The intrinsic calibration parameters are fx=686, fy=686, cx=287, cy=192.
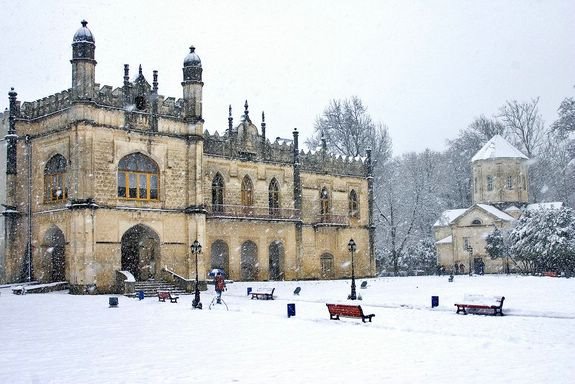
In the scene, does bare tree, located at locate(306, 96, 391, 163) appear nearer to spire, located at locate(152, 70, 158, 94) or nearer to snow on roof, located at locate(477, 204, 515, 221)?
snow on roof, located at locate(477, 204, 515, 221)

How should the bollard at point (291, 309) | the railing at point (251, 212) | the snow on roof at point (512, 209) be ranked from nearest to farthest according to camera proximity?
the bollard at point (291, 309), the railing at point (251, 212), the snow on roof at point (512, 209)

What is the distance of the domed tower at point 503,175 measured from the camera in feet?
202

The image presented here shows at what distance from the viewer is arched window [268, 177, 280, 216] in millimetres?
42838

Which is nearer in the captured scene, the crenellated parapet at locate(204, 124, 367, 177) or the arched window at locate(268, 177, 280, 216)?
the crenellated parapet at locate(204, 124, 367, 177)

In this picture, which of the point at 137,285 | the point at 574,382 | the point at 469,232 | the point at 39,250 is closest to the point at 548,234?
the point at 469,232

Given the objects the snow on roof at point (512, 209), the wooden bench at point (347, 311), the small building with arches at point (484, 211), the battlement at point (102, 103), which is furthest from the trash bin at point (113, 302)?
the snow on roof at point (512, 209)

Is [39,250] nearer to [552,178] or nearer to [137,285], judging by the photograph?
[137,285]

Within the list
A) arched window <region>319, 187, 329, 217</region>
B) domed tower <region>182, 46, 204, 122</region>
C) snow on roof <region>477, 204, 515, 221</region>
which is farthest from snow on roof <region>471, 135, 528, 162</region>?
domed tower <region>182, 46, 204, 122</region>

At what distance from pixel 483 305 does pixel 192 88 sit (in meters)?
21.3

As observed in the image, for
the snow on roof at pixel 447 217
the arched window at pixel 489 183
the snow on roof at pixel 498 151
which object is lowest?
the snow on roof at pixel 447 217

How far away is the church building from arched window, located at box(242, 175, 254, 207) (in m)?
0.06

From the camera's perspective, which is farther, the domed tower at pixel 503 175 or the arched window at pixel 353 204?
the domed tower at pixel 503 175

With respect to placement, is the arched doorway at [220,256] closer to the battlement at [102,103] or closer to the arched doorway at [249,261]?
the arched doorway at [249,261]

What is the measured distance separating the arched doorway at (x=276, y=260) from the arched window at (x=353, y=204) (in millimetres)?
7601
